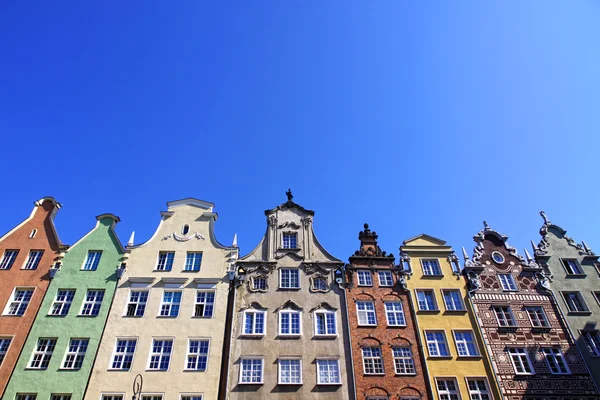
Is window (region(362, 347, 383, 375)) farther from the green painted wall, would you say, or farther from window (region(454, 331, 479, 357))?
the green painted wall

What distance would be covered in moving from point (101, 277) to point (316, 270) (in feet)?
57.6

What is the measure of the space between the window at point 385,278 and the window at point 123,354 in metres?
19.8

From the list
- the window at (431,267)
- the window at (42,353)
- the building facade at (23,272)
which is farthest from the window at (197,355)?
the window at (431,267)

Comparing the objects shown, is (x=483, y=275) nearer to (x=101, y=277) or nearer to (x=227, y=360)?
(x=227, y=360)

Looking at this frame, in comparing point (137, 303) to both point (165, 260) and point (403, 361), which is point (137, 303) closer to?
point (165, 260)

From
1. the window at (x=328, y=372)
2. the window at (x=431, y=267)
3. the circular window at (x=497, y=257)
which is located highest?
the circular window at (x=497, y=257)

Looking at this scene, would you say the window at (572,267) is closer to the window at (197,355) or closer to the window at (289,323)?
the window at (289,323)

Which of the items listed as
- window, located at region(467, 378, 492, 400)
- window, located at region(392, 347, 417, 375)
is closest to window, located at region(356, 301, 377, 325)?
window, located at region(392, 347, 417, 375)

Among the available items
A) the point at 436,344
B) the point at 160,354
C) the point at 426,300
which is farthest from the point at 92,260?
the point at 436,344

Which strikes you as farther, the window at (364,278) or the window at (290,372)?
the window at (364,278)

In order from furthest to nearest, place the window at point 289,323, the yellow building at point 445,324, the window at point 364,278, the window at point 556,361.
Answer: the window at point 364,278 < the window at point 289,323 < the window at point 556,361 < the yellow building at point 445,324

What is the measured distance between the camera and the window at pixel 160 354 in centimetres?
2795

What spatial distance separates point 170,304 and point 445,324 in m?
21.7

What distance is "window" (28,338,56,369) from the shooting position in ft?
91.1
